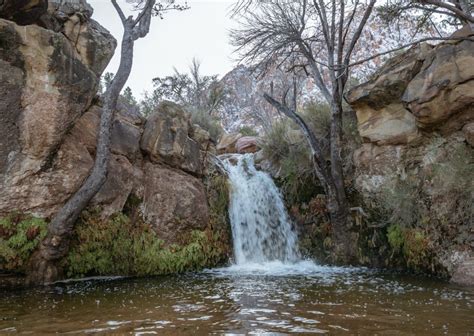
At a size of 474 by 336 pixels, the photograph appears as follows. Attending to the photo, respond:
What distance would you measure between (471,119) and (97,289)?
24.5ft

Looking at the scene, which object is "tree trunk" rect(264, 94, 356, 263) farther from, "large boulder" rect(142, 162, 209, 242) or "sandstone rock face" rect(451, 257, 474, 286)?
"large boulder" rect(142, 162, 209, 242)

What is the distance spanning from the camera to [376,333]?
3.81m

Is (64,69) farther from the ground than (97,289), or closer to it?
farther from the ground

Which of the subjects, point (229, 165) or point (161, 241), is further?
point (229, 165)

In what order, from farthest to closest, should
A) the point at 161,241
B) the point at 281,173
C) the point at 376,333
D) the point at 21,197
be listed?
the point at 281,173 < the point at 161,241 < the point at 21,197 < the point at 376,333

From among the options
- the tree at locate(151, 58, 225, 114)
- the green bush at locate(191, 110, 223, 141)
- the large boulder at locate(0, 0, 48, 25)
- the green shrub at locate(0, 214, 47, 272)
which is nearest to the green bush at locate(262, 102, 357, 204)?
the green bush at locate(191, 110, 223, 141)

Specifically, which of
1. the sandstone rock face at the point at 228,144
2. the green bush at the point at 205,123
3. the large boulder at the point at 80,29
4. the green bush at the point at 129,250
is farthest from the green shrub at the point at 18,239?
the sandstone rock face at the point at 228,144

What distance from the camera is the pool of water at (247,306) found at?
161 inches

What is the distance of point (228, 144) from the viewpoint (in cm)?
1720

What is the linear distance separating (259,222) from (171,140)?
124 inches

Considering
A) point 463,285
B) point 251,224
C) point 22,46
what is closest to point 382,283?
point 463,285

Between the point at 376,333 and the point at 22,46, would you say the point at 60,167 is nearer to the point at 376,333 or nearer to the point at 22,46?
the point at 22,46

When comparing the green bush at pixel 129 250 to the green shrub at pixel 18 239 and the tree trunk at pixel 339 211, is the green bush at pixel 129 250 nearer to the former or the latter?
the green shrub at pixel 18 239

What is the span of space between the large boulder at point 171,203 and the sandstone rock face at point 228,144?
278 inches
